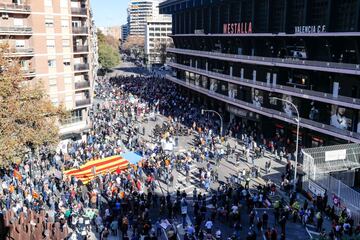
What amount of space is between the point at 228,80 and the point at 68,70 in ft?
84.9

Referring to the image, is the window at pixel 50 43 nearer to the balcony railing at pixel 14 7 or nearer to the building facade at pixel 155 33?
the balcony railing at pixel 14 7

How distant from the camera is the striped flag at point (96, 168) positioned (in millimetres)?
35094

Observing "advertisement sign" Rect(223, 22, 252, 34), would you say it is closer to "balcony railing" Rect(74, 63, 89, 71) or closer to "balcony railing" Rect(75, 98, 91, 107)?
"balcony railing" Rect(74, 63, 89, 71)

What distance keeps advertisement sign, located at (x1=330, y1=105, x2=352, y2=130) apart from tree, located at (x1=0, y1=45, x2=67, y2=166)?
3004cm

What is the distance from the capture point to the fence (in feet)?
109

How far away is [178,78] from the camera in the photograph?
91.4 meters

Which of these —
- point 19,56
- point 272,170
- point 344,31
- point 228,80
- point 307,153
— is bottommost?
point 272,170

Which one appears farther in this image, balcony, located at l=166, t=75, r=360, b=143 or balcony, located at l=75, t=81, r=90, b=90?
balcony, located at l=75, t=81, r=90, b=90

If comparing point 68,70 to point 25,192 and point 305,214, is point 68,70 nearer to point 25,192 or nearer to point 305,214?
point 25,192

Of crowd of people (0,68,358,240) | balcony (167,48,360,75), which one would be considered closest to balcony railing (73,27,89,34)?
crowd of people (0,68,358,240)

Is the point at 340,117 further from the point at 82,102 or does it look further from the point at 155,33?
the point at 155,33

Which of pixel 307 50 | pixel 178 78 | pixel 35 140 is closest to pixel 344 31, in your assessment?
pixel 307 50

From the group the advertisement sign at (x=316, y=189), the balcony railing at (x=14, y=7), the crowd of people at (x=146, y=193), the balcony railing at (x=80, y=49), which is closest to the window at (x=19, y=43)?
the balcony railing at (x=14, y=7)

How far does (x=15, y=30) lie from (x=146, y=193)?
927 inches
